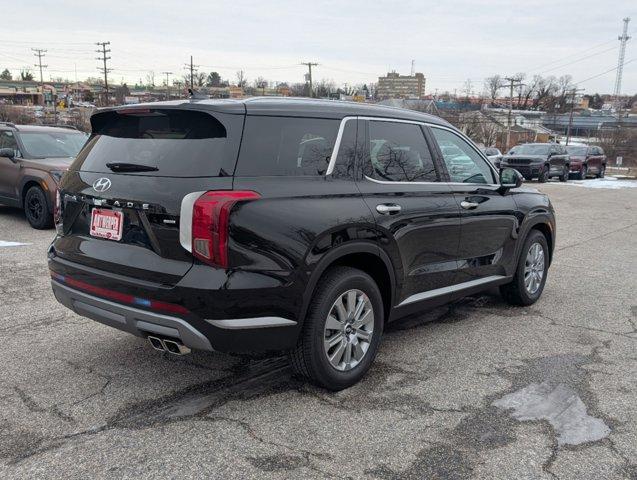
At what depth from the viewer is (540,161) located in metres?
25.3

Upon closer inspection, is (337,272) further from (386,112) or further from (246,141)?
(386,112)

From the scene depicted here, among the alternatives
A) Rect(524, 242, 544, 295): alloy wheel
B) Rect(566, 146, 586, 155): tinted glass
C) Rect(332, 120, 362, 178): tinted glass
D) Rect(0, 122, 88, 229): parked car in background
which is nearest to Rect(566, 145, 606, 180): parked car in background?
Rect(566, 146, 586, 155): tinted glass

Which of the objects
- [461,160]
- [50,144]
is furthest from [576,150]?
[461,160]

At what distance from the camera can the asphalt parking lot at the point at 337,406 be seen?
292 cm

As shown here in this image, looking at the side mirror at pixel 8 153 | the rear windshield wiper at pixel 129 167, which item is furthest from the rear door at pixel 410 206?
the side mirror at pixel 8 153

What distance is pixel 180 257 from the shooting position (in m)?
3.14

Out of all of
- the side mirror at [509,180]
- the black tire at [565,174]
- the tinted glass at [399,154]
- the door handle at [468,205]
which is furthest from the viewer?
the black tire at [565,174]

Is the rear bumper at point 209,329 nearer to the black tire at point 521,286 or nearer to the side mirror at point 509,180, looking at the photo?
the side mirror at point 509,180

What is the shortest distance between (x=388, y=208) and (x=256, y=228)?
1133mm

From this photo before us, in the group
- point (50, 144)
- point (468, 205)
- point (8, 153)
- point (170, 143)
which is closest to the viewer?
point (170, 143)

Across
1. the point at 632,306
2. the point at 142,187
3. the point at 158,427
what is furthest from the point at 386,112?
the point at 632,306

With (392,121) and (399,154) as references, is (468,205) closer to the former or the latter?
(399,154)

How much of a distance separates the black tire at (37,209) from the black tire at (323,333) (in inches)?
276

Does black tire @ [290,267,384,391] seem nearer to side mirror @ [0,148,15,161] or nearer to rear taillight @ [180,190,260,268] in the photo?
rear taillight @ [180,190,260,268]
